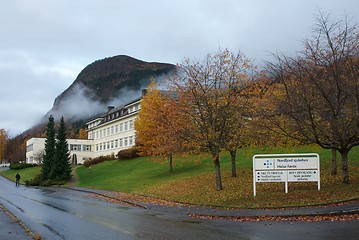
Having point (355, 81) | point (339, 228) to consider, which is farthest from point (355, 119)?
point (339, 228)

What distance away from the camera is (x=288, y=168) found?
1962 centimetres

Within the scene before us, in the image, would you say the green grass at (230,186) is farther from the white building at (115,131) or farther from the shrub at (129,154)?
the white building at (115,131)

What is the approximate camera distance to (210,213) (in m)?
16.4

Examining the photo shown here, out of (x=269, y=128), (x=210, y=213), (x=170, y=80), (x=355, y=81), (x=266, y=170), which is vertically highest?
(x=170, y=80)

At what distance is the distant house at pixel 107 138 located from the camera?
7281 cm

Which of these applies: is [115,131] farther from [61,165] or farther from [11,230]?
[11,230]

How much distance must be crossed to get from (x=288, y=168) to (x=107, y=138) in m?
69.3

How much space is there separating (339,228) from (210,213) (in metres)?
6.64

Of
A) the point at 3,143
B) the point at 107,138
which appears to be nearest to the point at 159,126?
the point at 107,138

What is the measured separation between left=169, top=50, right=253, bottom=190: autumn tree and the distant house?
43511 millimetres

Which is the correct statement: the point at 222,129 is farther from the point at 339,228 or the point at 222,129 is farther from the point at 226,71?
the point at 339,228

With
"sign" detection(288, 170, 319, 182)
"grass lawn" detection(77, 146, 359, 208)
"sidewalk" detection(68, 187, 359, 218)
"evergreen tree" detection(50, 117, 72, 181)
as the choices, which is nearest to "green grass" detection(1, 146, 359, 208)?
"grass lawn" detection(77, 146, 359, 208)

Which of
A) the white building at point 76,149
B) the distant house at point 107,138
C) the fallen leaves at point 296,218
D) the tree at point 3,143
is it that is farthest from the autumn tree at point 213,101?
the tree at point 3,143

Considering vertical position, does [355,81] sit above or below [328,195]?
above
